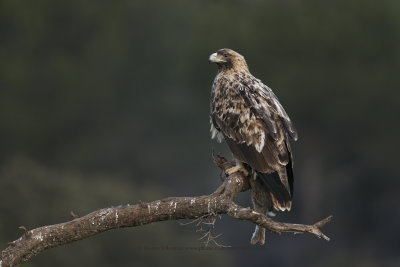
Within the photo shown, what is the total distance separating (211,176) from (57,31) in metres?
6.88

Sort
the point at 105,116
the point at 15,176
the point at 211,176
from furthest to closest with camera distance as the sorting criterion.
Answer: the point at 105,116, the point at 211,176, the point at 15,176

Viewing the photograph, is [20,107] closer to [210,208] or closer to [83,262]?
[83,262]

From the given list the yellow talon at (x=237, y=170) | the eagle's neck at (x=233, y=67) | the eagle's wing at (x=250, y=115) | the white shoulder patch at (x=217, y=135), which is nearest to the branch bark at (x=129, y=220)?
the yellow talon at (x=237, y=170)

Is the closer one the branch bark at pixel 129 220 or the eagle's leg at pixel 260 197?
the branch bark at pixel 129 220

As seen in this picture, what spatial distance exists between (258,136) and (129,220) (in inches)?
59.5

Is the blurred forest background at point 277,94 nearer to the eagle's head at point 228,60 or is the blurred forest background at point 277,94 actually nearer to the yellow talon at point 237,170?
the eagle's head at point 228,60

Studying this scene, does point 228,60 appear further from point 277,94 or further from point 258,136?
point 277,94

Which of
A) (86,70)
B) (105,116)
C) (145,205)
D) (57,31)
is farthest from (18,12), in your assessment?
(145,205)

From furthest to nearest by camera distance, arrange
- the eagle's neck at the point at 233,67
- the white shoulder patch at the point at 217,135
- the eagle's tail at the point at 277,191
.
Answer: the eagle's neck at the point at 233,67, the white shoulder patch at the point at 217,135, the eagle's tail at the point at 277,191

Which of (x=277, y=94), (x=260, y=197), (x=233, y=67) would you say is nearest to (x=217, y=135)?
(x=233, y=67)

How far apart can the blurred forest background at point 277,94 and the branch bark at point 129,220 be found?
1486 cm

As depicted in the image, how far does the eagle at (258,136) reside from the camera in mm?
6504

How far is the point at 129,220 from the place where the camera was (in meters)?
5.71

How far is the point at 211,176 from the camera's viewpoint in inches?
1157
